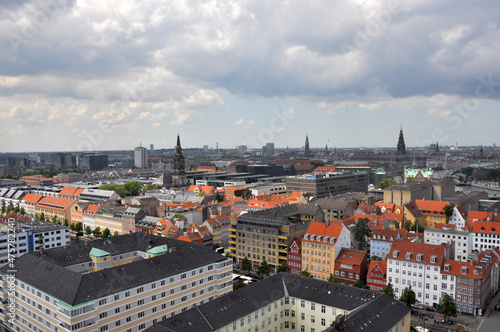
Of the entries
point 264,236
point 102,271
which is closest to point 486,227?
point 264,236

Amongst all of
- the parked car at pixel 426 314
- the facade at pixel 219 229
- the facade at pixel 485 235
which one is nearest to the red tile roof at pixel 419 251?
the parked car at pixel 426 314

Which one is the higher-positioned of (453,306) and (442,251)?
(442,251)

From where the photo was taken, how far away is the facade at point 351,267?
60.3m

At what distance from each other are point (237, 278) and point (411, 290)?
27.0 meters

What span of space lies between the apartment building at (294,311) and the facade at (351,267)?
718 inches

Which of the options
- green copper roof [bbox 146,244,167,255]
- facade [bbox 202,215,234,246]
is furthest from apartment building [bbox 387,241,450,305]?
facade [bbox 202,215,234,246]

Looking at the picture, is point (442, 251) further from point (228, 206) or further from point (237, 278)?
point (228, 206)

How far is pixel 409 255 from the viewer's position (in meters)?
56.7

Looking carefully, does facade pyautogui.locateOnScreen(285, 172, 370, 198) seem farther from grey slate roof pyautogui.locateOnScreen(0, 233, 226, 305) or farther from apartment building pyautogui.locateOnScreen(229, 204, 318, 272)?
grey slate roof pyautogui.locateOnScreen(0, 233, 226, 305)

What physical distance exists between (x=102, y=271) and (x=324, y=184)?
110 m

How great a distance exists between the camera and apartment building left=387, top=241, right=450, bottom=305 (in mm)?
55000

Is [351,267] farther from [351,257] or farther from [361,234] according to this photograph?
[361,234]

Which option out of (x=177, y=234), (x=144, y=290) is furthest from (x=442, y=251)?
(x=177, y=234)

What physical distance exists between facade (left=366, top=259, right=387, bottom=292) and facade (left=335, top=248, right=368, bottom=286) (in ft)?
5.26
